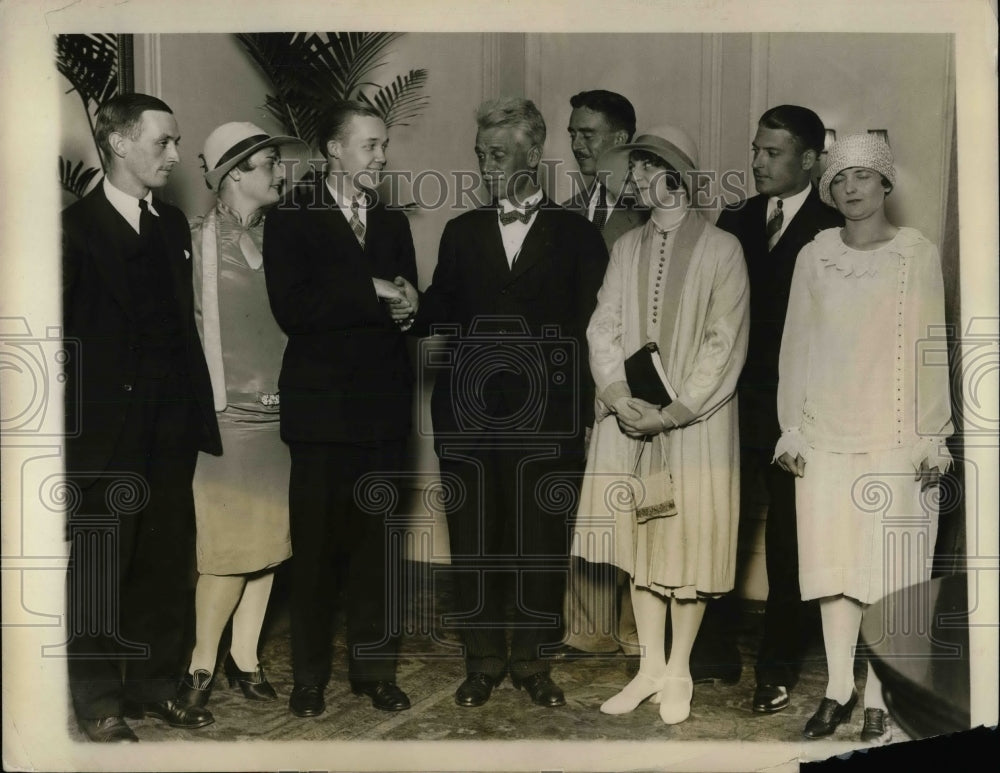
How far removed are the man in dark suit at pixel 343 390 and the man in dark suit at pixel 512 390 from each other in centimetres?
19

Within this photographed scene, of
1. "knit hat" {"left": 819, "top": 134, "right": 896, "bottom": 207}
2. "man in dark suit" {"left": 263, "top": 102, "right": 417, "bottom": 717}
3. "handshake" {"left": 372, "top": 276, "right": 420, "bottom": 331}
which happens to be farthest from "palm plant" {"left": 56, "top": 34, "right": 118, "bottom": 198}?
"knit hat" {"left": 819, "top": 134, "right": 896, "bottom": 207}

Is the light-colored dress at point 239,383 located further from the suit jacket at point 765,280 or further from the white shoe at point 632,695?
the suit jacket at point 765,280

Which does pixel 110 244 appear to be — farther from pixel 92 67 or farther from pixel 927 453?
pixel 927 453

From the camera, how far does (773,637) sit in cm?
513

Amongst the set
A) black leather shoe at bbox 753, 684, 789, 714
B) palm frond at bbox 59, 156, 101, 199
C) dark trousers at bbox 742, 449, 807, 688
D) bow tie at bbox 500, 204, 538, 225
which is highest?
palm frond at bbox 59, 156, 101, 199

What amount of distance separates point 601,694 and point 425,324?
154cm

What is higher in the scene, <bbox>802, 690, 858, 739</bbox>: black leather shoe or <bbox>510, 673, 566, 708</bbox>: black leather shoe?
<bbox>510, 673, 566, 708</bbox>: black leather shoe

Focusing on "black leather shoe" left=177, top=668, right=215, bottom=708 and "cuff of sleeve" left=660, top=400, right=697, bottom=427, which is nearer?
"cuff of sleeve" left=660, top=400, right=697, bottom=427

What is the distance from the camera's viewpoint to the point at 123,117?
505 centimetres

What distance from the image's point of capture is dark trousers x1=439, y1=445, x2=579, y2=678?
5082 millimetres

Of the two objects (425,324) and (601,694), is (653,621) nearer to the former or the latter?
(601,694)

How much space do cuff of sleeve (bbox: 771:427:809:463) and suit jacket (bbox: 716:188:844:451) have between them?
0.18 feet

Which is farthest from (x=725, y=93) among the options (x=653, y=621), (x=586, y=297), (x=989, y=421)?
(x=653, y=621)

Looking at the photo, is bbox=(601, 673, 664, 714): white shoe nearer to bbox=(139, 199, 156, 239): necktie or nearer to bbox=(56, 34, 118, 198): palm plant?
bbox=(139, 199, 156, 239): necktie
